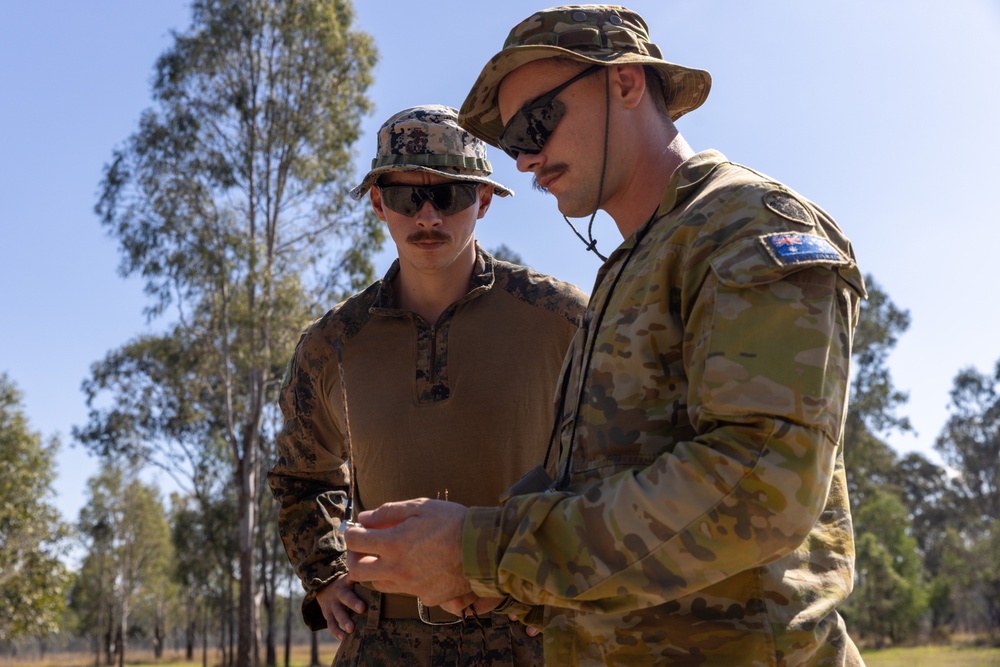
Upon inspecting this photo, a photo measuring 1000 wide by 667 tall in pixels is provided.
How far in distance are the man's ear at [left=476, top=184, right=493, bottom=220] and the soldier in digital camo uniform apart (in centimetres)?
128

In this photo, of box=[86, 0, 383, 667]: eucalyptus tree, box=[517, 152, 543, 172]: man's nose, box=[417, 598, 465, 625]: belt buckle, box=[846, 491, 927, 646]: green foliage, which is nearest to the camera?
box=[517, 152, 543, 172]: man's nose

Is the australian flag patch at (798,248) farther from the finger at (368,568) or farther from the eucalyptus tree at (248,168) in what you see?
the eucalyptus tree at (248,168)

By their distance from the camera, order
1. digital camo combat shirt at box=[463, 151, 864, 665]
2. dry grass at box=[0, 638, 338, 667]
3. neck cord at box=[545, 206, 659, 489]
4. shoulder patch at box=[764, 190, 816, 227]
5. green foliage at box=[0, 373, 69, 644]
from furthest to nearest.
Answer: dry grass at box=[0, 638, 338, 667] → green foliage at box=[0, 373, 69, 644] → neck cord at box=[545, 206, 659, 489] → shoulder patch at box=[764, 190, 816, 227] → digital camo combat shirt at box=[463, 151, 864, 665]

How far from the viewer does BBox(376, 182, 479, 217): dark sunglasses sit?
11.2ft

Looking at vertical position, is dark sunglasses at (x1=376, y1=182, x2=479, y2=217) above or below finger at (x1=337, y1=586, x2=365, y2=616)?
above

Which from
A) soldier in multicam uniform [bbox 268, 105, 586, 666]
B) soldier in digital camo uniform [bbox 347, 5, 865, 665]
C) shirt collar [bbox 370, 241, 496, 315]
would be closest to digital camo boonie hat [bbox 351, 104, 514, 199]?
soldier in multicam uniform [bbox 268, 105, 586, 666]

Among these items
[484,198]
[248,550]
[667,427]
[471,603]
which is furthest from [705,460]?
[248,550]

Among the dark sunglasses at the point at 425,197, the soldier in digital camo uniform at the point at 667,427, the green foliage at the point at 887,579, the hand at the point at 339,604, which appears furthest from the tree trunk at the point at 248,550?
the green foliage at the point at 887,579

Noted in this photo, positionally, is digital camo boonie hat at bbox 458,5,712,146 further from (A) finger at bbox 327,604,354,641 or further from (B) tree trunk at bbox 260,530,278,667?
(B) tree trunk at bbox 260,530,278,667

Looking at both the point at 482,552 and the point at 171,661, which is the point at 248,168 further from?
the point at 171,661

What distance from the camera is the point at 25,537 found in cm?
3972

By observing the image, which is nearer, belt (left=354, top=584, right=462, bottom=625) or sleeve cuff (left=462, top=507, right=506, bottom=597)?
sleeve cuff (left=462, top=507, right=506, bottom=597)

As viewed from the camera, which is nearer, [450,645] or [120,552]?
[450,645]

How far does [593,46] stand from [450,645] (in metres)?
1.86
